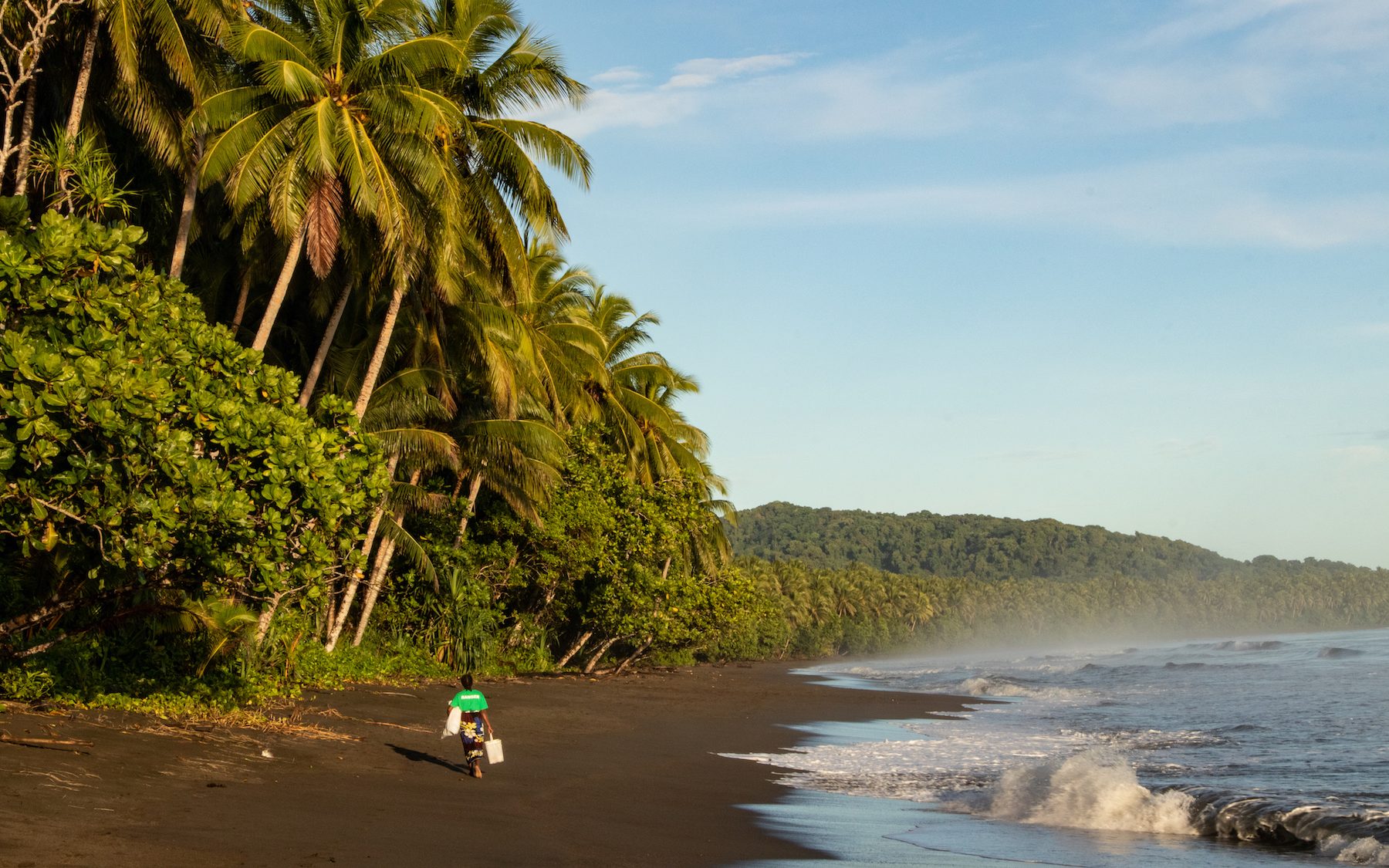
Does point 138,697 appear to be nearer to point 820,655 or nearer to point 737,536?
point 820,655

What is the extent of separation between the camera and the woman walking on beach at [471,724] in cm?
1047

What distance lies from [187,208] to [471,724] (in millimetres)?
8378

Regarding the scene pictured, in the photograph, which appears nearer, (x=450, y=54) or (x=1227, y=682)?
(x=450, y=54)

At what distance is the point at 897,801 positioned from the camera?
11703mm

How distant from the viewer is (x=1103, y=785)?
11.3m

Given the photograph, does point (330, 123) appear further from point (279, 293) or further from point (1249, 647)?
point (1249, 647)

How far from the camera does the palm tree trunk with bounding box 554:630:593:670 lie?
29.0 meters

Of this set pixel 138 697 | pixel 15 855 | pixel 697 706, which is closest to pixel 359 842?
pixel 15 855

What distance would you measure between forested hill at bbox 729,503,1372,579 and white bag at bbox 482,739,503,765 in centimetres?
16073

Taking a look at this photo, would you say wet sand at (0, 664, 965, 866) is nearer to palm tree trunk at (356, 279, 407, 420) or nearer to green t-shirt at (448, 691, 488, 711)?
green t-shirt at (448, 691, 488, 711)

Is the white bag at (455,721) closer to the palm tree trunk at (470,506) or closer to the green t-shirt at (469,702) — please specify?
the green t-shirt at (469,702)

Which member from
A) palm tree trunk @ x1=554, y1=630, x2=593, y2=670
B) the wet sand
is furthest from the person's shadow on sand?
palm tree trunk @ x1=554, y1=630, x2=593, y2=670

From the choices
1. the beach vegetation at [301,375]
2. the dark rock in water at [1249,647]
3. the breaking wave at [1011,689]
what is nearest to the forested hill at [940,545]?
the dark rock in water at [1249,647]

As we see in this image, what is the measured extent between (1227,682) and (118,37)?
3732 cm
